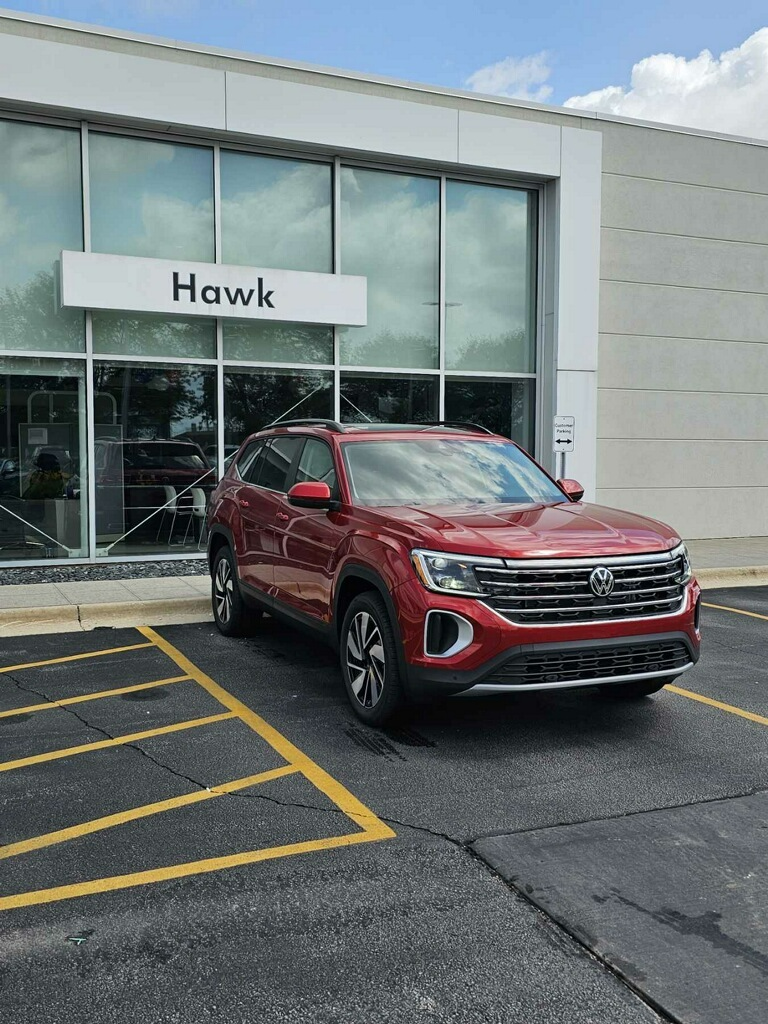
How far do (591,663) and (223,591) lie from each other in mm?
4175

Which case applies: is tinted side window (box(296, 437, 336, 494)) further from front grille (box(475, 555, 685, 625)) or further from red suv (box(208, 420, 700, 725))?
front grille (box(475, 555, 685, 625))

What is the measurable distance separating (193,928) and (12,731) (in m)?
2.74

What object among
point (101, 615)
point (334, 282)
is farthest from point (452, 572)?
point (334, 282)

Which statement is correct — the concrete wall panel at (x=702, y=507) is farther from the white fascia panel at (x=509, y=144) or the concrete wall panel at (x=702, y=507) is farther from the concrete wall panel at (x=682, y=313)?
the white fascia panel at (x=509, y=144)

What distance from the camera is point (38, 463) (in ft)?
40.7

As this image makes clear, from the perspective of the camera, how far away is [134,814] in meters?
4.25

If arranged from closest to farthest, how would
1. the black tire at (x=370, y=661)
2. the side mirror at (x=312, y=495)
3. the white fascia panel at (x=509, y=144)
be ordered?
Result: the black tire at (x=370, y=661)
the side mirror at (x=312, y=495)
the white fascia panel at (x=509, y=144)

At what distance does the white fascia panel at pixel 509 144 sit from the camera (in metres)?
14.0

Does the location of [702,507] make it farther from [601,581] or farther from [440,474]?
[601,581]

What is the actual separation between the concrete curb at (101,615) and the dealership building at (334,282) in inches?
143

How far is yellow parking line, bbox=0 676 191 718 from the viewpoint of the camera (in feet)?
19.5

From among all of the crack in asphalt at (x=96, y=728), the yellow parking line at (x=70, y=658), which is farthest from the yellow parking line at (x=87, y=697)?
the yellow parking line at (x=70, y=658)

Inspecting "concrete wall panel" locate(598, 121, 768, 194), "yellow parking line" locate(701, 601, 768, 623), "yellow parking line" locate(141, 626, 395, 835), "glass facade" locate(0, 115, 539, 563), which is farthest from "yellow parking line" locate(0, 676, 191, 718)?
"concrete wall panel" locate(598, 121, 768, 194)

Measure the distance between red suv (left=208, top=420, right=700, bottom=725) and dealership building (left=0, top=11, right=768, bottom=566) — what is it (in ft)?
21.6
